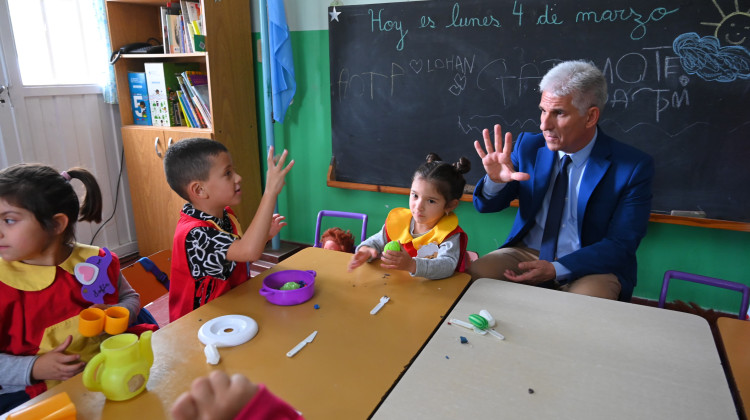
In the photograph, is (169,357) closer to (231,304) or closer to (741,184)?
(231,304)

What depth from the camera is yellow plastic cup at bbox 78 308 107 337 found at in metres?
1.04

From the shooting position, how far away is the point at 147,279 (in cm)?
168

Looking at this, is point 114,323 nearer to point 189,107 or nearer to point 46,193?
point 46,193

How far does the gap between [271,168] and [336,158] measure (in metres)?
2.07

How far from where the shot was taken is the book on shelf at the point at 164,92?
332 centimetres

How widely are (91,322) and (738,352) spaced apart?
152cm

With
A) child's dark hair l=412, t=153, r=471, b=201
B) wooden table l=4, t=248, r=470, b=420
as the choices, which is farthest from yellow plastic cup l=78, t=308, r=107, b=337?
child's dark hair l=412, t=153, r=471, b=201

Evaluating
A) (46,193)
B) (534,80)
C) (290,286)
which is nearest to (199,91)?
(46,193)

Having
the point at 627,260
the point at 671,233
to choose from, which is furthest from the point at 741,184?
the point at 627,260

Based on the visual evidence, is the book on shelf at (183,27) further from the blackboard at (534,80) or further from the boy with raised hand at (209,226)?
the boy with raised hand at (209,226)

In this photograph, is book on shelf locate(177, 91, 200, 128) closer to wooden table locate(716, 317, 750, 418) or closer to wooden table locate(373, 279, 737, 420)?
wooden table locate(373, 279, 737, 420)

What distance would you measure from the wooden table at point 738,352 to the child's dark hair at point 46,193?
1781 mm

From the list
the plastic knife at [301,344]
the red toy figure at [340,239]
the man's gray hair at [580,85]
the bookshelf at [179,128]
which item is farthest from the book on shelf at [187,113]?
the plastic knife at [301,344]

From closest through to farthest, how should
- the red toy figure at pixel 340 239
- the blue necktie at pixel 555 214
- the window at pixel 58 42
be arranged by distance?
the blue necktie at pixel 555 214 → the red toy figure at pixel 340 239 → the window at pixel 58 42
